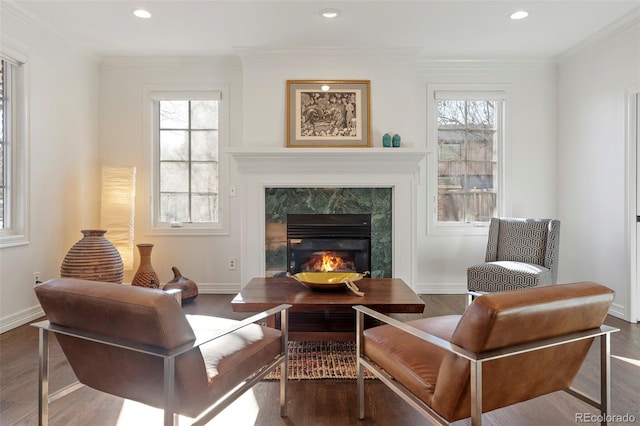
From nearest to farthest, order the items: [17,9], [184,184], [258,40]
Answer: [17,9] → [258,40] → [184,184]

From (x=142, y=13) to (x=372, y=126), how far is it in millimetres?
2203

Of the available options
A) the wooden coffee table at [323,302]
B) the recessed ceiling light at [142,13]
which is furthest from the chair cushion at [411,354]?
the recessed ceiling light at [142,13]

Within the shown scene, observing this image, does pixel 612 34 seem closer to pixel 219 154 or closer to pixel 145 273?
pixel 219 154

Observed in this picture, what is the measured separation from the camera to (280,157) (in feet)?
11.8

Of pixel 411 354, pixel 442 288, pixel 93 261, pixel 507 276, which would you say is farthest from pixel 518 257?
pixel 93 261

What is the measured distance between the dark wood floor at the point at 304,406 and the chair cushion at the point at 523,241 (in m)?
1.21

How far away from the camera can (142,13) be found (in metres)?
3.01

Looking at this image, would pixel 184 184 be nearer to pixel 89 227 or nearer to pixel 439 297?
pixel 89 227

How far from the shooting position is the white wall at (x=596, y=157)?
10.4 ft

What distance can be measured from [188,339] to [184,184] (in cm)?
321

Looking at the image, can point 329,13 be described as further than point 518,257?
No

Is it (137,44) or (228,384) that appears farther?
(137,44)

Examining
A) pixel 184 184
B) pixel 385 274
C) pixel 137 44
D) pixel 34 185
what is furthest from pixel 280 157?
pixel 34 185

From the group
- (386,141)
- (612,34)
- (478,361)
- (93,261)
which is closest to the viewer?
(478,361)
